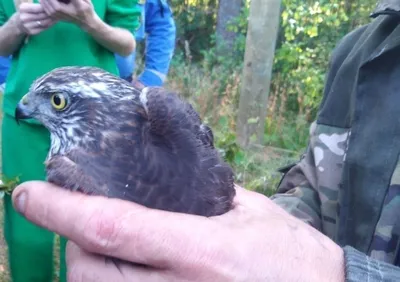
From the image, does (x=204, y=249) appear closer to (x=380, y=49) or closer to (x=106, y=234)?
(x=106, y=234)

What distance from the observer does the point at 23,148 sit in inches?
136

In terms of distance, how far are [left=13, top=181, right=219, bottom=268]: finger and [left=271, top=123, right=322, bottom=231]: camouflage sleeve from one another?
839 mm

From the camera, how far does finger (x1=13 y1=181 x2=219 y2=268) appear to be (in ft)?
4.63

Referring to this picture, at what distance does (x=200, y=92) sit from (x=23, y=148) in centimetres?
541

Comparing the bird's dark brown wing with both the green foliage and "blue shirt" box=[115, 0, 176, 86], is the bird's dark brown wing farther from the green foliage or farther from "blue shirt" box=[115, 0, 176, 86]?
the green foliage

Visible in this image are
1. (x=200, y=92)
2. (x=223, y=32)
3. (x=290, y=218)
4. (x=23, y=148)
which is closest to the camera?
(x=290, y=218)

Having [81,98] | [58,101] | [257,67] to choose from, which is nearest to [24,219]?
[58,101]

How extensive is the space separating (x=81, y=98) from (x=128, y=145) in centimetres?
29

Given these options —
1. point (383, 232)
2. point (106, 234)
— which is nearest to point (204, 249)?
point (106, 234)

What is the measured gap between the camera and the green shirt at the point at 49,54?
3.32m

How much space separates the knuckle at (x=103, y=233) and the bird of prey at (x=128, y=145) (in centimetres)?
22

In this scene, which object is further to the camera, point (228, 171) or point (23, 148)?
point (23, 148)

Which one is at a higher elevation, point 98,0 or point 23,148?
point 98,0

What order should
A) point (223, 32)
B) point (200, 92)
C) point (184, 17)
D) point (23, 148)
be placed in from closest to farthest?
point (23, 148) < point (200, 92) < point (223, 32) < point (184, 17)
